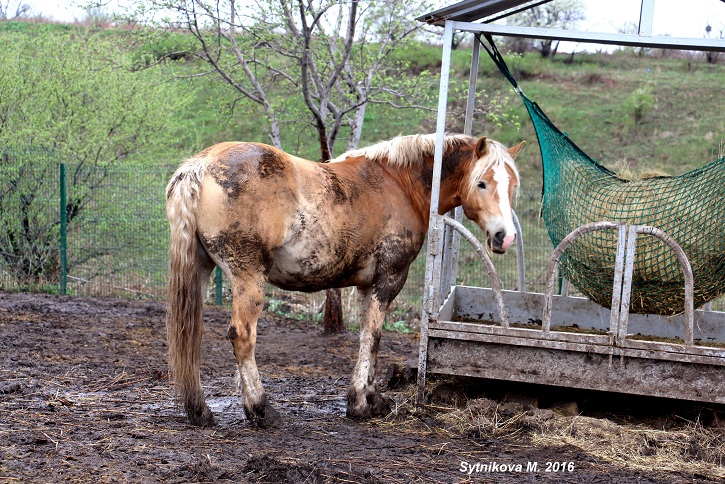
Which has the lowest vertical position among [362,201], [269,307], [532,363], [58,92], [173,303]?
[269,307]

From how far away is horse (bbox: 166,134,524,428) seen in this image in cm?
430

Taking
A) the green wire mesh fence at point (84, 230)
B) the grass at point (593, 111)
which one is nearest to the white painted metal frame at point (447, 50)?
the green wire mesh fence at point (84, 230)

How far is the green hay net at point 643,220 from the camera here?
16.5 ft

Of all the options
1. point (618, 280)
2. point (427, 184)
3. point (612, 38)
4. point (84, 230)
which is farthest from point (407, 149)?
point (84, 230)

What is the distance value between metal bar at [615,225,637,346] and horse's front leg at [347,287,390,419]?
1551 millimetres

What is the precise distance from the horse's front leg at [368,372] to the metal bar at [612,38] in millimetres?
1998

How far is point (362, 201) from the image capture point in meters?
4.88

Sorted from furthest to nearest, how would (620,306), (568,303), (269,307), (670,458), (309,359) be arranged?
(269,307), (309,359), (568,303), (620,306), (670,458)

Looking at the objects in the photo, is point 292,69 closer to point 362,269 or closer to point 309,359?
point 309,359

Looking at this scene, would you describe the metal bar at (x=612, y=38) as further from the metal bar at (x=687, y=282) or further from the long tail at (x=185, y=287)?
the long tail at (x=185, y=287)

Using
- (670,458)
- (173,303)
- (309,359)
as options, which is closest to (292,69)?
(309,359)

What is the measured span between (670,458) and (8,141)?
10274 millimetres

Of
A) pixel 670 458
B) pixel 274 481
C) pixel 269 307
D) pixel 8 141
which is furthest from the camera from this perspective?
pixel 8 141

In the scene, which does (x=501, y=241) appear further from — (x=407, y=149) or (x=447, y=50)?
(x=447, y=50)
